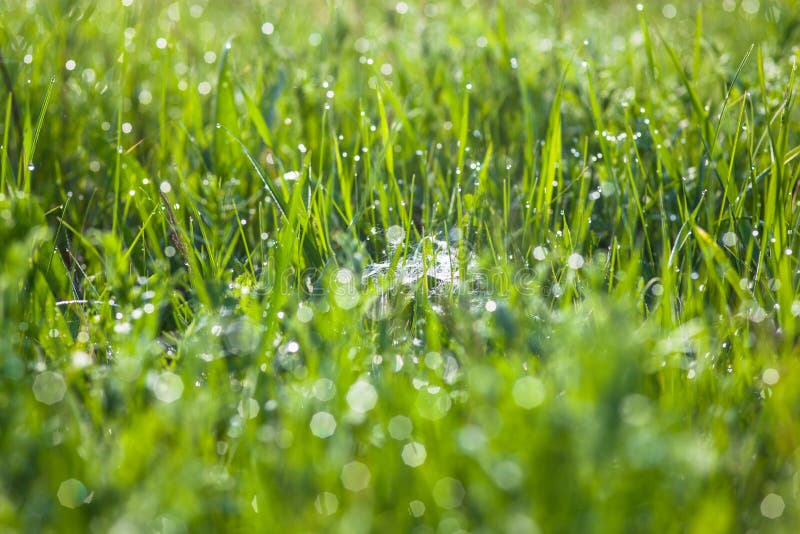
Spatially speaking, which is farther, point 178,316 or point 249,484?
point 178,316

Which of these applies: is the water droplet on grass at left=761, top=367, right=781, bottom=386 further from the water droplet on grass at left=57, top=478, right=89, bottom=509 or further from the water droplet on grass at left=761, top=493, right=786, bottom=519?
the water droplet on grass at left=57, top=478, right=89, bottom=509

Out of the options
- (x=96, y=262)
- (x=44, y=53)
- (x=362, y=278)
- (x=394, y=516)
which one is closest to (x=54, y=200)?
(x=96, y=262)

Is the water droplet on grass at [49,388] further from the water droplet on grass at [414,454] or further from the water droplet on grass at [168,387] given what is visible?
the water droplet on grass at [414,454]

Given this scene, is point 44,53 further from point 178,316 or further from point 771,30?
point 771,30

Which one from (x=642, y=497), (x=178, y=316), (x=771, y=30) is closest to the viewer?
(x=642, y=497)

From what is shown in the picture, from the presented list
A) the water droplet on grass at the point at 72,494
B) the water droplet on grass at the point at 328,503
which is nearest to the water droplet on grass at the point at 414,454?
the water droplet on grass at the point at 328,503

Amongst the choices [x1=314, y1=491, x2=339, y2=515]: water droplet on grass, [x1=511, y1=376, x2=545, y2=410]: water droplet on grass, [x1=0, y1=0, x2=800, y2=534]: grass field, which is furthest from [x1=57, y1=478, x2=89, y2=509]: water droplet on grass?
[x1=511, y1=376, x2=545, y2=410]: water droplet on grass

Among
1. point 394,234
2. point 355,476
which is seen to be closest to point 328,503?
point 355,476

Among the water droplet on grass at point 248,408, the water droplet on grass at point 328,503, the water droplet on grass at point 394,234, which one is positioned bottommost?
the water droplet on grass at point 394,234

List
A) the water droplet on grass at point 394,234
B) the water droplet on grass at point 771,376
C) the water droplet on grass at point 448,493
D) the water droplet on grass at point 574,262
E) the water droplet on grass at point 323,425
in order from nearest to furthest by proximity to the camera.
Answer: the water droplet on grass at point 448,493, the water droplet on grass at point 323,425, the water droplet on grass at point 771,376, the water droplet on grass at point 574,262, the water droplet on grass at point 394,234
